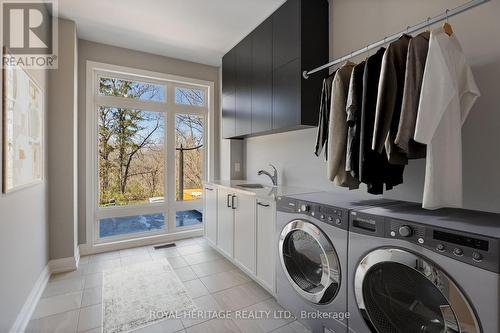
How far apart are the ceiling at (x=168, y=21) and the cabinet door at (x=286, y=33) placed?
0.14 m

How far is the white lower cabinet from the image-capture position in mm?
2020

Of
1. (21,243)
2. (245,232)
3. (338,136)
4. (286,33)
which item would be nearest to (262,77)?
(286,33)

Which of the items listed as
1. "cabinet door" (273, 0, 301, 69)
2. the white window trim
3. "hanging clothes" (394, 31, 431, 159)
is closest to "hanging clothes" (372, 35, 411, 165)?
"hanging clothes" (394, 31, 431, 159)

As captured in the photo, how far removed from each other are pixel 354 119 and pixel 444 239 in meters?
0.76

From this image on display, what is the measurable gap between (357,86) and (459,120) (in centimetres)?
55

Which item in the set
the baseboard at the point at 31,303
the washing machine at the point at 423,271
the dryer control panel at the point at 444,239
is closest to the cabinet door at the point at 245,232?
the washing machine at the point at 423,271

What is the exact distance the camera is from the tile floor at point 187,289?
1.72 meters

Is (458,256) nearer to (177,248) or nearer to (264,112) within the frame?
(264,112)

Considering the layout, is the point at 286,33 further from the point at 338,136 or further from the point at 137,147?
the point at 137,147

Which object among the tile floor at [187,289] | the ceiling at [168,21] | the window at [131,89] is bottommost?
the tile floor at [187,289]

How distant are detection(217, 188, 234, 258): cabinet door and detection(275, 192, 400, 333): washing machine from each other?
89 cm

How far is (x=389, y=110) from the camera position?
49.7 inches

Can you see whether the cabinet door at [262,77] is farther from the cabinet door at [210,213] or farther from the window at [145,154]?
the window at [145,154]

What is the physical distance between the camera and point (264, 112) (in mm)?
2609
